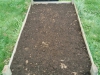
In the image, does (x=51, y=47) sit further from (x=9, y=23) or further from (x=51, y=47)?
(x=9, y=23)

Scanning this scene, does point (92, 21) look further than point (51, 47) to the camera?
Yes

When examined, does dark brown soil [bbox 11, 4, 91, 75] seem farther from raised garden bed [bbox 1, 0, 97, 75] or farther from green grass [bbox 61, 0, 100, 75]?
green grass [bbox 61, 0, 100, 75]

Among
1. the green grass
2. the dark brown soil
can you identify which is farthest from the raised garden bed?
the green grass

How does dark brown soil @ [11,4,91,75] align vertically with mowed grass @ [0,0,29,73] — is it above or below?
above

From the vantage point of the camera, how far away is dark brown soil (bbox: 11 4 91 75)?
3936 millimetres

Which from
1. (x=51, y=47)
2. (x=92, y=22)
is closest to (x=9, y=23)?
(x=51, y=47)

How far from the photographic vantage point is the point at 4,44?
4.93m

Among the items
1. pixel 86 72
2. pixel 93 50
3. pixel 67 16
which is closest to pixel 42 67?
pixel 86 72

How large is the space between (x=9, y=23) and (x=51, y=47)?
2064 millimetres

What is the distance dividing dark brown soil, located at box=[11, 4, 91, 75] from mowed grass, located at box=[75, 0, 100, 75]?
247mm

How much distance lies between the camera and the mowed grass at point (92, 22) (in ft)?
15.1

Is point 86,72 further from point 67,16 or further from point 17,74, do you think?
point 67,16

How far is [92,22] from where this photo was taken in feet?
19.0

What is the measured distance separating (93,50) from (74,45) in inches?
20.1
